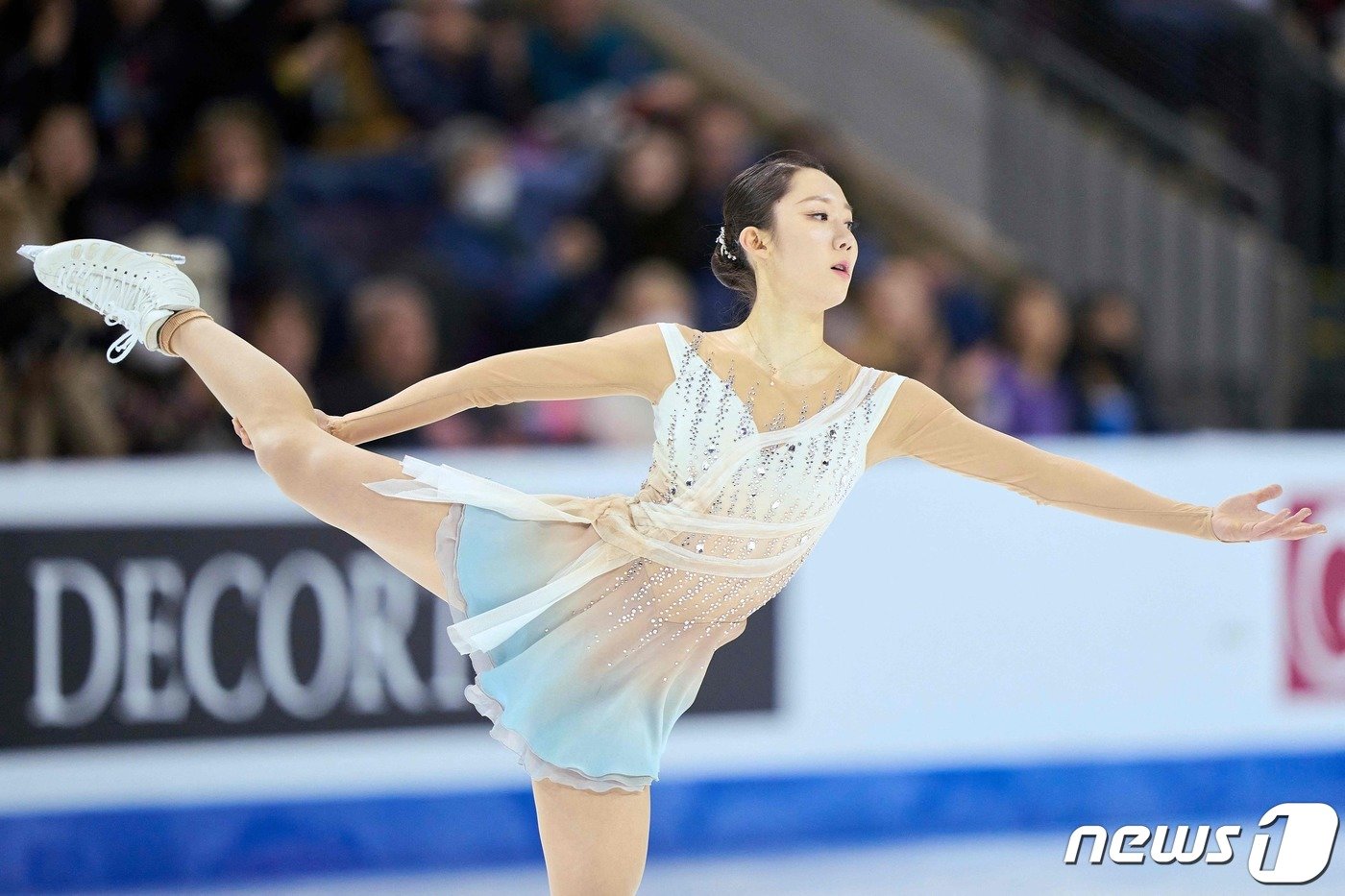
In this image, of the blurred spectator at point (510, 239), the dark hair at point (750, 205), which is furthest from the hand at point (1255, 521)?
the blurred spectator at point (510, 239)

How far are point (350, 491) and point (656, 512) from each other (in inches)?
18.8

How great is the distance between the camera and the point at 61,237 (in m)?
4.46

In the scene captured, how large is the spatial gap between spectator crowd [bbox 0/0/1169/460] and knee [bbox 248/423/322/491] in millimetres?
1826

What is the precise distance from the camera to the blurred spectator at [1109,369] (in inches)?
206

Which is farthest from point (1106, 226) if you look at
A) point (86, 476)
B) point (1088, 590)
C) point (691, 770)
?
point (86, 476)

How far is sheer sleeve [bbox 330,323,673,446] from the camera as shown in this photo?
2.47 meters

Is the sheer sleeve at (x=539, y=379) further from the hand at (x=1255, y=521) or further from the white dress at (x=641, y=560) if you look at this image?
the hand at (x=1255, y=521)

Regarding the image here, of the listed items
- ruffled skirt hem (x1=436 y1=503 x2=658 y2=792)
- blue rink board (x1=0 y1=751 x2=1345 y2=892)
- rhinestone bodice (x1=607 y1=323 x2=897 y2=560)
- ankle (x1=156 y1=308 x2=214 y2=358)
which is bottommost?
blue rink board (x1=0 y1=751 x2=1345 y2=892)

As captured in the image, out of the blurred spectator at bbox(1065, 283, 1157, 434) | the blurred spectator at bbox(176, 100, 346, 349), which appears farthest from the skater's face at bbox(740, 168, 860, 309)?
the blurred spectator at bbox(1065, 283, 1157, 434)

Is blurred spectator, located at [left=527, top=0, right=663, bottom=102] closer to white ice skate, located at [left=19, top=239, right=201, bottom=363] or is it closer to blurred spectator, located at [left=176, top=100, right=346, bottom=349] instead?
blurred spectator, located at [left=176, top=100, right=346, bottom=349]

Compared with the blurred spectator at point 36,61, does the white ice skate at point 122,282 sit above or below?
below

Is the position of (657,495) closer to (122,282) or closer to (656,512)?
(656,512)

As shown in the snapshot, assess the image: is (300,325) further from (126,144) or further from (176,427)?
(126,144)

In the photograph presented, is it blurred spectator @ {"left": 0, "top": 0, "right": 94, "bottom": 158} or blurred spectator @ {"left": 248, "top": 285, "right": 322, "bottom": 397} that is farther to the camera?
blurred spectator @ {"left": 0, "top": 0, "right": 94, "bottom": 158}
